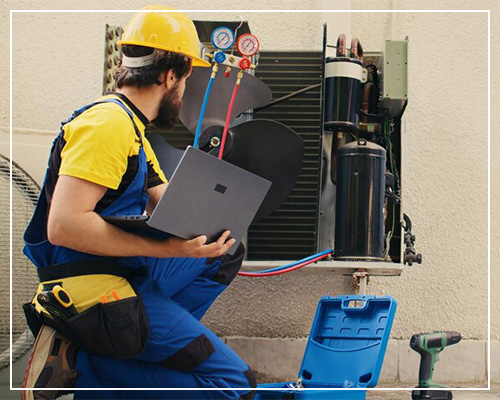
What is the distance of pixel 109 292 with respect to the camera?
1.86m

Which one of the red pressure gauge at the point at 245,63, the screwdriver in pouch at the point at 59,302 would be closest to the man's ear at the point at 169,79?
the red pressure gauge at the point at 245,63

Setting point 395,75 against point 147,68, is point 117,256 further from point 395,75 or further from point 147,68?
point 395,75

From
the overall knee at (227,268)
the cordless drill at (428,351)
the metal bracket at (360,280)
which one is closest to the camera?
the overall knee at (227,268)

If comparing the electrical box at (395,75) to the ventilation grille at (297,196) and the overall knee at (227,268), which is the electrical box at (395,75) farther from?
the overall knee at (227,268)

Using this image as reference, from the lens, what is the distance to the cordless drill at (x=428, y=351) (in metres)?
2.45

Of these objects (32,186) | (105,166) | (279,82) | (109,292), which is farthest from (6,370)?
(279,82)

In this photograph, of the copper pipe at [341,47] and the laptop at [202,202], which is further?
the copper pipe at [341,47]

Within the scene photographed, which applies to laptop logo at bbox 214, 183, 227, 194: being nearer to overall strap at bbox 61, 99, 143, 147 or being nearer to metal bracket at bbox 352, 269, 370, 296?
overall strap at bbox 61, 99, 143, 147

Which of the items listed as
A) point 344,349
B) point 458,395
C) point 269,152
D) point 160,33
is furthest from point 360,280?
point 160,33

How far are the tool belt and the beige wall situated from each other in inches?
59.4

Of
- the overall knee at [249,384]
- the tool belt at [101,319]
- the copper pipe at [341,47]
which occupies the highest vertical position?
the copper pipe at [341,47]

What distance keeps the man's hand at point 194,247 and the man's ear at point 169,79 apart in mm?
551

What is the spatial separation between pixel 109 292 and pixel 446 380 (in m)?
2.09

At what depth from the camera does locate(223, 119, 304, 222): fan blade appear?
2641 millimetres
